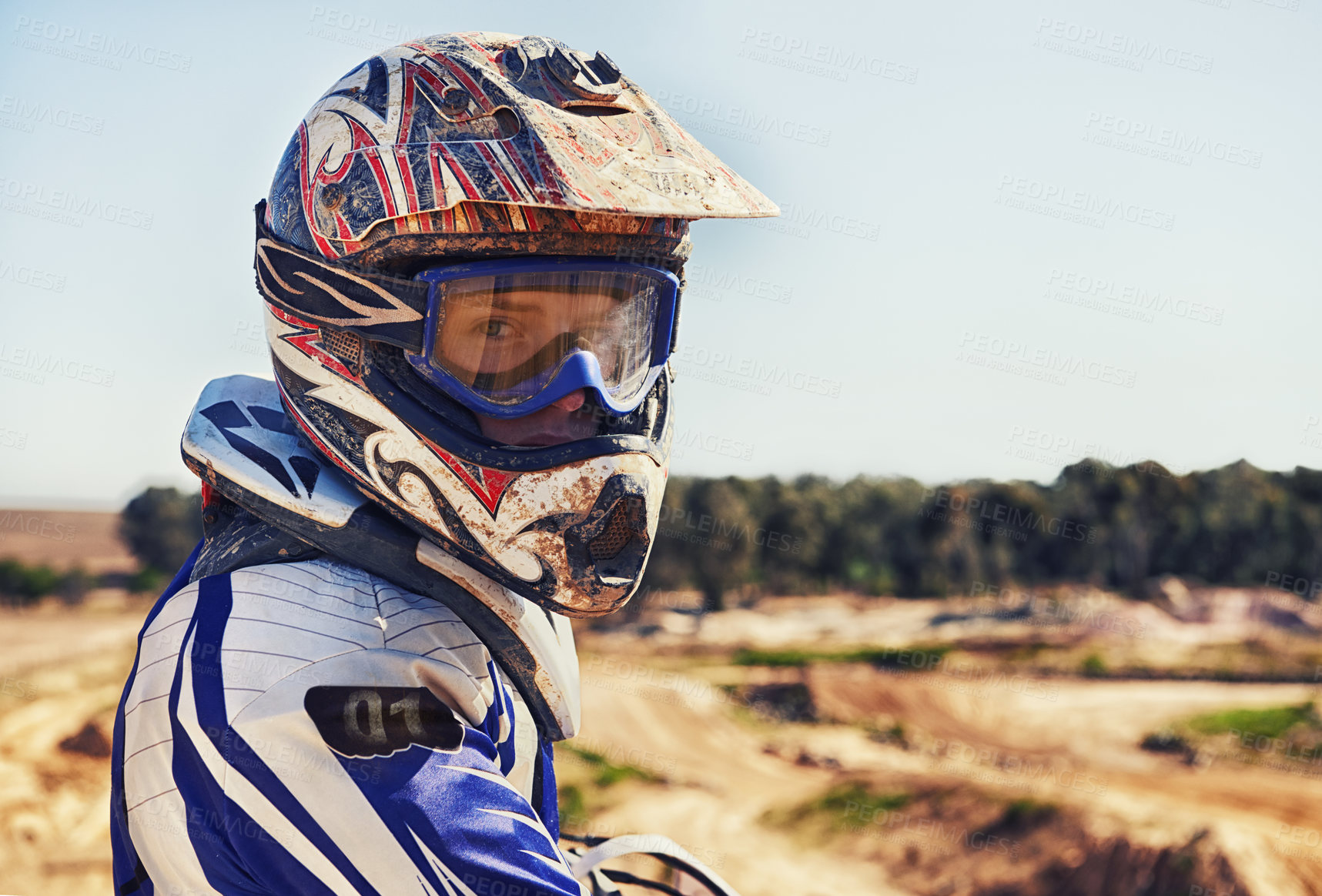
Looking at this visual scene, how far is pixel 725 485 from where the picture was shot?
3319cm

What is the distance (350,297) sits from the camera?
2316 millimetres

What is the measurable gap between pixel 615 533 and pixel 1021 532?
1389 inches

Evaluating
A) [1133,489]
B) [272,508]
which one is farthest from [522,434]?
[1133,489]

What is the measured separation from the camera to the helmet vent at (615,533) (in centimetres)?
234

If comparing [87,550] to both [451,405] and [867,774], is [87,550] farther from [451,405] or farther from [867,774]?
[451,405]

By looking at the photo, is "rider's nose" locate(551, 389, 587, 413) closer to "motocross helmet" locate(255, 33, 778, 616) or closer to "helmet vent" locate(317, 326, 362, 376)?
"motocross helmet" locate(255, 33, 778, 616)

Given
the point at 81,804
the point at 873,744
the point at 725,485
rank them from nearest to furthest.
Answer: the point at 81,804 < the point at 873,744 < the point at 725,485

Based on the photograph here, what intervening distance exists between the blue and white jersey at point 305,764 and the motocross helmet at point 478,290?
399 mm

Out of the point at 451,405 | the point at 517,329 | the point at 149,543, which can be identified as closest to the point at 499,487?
the point at 451,405

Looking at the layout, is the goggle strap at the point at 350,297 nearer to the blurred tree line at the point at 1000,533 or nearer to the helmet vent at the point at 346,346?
the helmet vent at the point at 346,346

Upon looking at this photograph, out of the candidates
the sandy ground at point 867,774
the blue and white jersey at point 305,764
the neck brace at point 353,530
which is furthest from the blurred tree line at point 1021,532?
the blue and white jersey at point 305,764

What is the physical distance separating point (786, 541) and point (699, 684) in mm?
11567

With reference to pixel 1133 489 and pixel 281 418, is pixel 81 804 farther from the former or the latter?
pixel 1133 489

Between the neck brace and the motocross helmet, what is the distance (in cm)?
6
